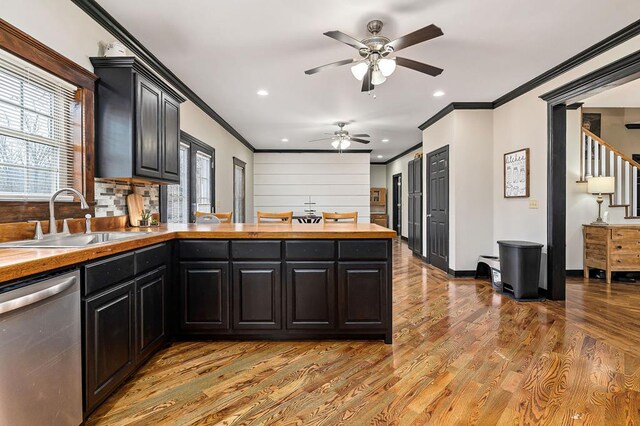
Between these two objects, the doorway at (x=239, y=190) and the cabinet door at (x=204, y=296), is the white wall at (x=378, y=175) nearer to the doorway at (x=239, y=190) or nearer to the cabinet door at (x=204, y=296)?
the doorway at (x=239, y=190)

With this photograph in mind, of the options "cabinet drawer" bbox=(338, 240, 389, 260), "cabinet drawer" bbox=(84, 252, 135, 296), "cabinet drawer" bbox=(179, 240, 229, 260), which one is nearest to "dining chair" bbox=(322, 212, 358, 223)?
"cabinet drawer" bbox=(338, 240, 389, 260)

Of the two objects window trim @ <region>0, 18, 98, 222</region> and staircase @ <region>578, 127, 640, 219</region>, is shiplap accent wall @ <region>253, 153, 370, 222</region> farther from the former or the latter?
window trim @ <region>0, 18, 98, 222</region>

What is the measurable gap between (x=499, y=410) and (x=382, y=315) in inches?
39.9

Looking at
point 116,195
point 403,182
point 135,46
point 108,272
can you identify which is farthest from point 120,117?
point 403,182

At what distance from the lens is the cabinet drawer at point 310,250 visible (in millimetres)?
2660

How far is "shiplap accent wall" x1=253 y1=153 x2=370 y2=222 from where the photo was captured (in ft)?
30.7

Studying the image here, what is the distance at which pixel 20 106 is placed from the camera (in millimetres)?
2057

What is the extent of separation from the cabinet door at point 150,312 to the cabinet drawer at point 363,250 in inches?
54.1

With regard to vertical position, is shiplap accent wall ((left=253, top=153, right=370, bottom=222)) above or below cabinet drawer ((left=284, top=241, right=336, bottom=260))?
above

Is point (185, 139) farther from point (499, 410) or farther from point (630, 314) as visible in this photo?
point (630, 314)

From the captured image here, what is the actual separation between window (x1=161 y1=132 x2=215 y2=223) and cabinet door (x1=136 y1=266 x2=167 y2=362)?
166 centimetres

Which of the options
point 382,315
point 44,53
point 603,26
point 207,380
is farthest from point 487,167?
point 44,53

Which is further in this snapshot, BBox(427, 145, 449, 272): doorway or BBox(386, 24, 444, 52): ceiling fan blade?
BBox(427, 145, 449, 272): doorway

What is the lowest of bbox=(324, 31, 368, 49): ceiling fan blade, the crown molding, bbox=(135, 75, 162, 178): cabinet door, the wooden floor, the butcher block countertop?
the wooden floor
